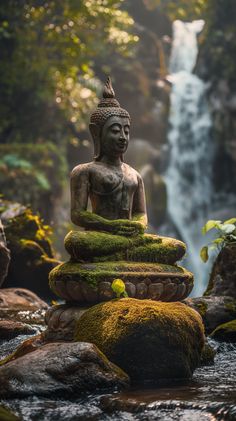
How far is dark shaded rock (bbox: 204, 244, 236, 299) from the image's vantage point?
9.62 meters

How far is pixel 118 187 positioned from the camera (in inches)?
334

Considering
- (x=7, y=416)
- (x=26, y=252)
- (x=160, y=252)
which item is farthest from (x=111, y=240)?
(x=26, y=252)

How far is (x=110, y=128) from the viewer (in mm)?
8508

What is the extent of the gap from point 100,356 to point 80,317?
1.29 m

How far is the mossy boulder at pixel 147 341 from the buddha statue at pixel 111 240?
1.04 meters

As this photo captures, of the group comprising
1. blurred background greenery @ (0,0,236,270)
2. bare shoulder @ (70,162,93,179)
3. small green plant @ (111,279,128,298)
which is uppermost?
blurred background greenery @ (0,0,236,270)

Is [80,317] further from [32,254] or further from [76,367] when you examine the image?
[32,254]

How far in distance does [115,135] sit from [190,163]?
15.3 meters

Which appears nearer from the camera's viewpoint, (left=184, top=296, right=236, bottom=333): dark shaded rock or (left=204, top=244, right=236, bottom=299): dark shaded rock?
(left=184, top=296, right=236, bottom=333): dark shaded rock

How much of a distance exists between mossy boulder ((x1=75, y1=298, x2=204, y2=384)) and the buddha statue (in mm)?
1036

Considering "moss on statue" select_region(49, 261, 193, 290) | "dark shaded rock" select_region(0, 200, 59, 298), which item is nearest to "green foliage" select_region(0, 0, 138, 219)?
"dark shaded rock" select_region(0, 200, 59, 298)

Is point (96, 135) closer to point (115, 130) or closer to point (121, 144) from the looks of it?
point (115, 130)

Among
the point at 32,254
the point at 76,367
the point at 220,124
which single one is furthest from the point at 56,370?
the point at 220,124

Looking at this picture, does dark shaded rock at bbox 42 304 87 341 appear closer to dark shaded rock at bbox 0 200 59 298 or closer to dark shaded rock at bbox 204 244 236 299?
dark shaded rock at bbox 204 244 236 299
